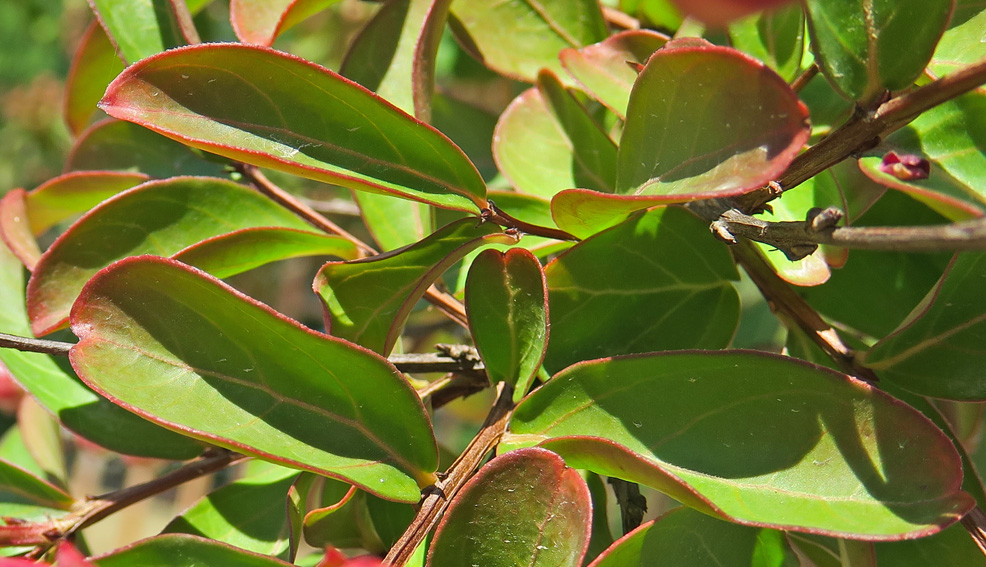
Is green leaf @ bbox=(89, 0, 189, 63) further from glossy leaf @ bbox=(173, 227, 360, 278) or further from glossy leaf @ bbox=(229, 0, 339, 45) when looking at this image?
glossy leaf @ bbox=(173, 227, 360, 278)

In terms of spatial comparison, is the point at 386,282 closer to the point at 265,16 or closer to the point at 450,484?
the point at 450,484

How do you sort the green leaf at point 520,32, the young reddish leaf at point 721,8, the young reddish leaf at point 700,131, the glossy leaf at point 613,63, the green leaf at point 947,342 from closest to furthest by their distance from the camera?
the young reddish leaf at point 721,8
the young reddish leaf at point 700,131
the green leaf at point 947,342
the glossy leaf at point 613,63
the green leaf at point 520,32

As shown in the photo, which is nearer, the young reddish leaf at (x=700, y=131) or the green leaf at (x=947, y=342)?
the young reddish leaf at (x=700, y=131)

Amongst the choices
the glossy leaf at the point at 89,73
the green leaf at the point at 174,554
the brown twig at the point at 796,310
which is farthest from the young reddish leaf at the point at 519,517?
the glossy leaf at the point at 89,73

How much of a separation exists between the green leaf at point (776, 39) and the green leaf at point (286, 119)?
269mm

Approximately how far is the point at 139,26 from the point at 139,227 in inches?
7.5

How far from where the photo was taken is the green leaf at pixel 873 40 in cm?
38

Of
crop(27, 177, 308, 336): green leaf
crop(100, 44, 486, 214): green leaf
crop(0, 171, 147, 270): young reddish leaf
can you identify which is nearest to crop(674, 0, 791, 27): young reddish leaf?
crop(100, 44, 486, 214): green leaf

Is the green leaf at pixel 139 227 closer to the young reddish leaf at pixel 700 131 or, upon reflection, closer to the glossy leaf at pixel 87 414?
the glossy leaf at pixel 87 414

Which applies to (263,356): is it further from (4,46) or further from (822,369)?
(4,46)

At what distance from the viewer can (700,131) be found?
39 cm

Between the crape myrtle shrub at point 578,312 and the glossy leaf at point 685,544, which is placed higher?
the crape myrtle shrub at point 578,312

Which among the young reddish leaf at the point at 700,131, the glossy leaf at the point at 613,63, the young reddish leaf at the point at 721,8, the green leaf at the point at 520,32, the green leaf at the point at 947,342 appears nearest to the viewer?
the young reddish leaf at the point at 721,8

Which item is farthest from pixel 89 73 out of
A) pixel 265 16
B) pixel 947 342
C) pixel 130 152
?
pixel 947 342
